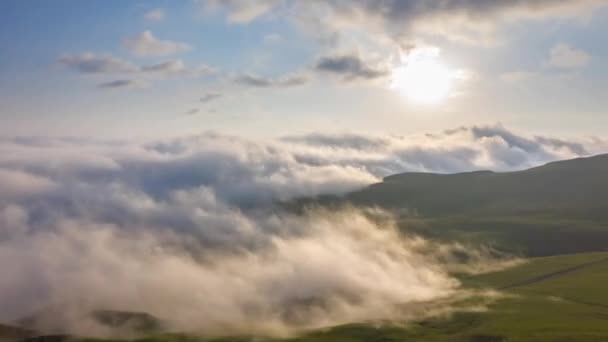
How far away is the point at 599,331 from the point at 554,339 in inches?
688

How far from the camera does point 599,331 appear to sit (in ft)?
654

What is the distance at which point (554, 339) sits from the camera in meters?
197
